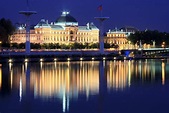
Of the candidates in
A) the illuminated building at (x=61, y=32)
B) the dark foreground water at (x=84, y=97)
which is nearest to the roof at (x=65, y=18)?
the illuminated building at (x=61, y=32)

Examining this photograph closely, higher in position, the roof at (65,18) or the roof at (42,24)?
the roof at (65,18)

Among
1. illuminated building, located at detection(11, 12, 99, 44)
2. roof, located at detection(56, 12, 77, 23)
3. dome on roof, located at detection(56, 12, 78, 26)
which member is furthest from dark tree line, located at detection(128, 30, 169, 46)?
roof, located at detection(56, 12, 77, 23)

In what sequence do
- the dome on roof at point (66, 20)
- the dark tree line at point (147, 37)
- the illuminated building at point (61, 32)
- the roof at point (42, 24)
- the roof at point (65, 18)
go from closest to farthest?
the dark tree line at point (147, 37)
the illuminated building at point (61, 32)
the roof at point (42, 24)
the dome on roof at point (66, 20)
the roof at point (65, 18)

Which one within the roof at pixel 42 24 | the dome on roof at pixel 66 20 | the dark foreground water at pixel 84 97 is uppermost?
the dome on roof at pixel 66 20

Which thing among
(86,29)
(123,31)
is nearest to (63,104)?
(86,29)

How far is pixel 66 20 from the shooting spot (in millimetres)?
158000

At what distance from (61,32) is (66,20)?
8229 millimetres

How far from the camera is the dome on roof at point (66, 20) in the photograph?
158 m

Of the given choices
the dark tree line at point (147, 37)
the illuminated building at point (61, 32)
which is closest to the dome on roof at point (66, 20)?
the illuminated building at point (61, 32)

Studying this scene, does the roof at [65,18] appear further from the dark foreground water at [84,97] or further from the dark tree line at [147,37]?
the dark foreground water at [84,97]

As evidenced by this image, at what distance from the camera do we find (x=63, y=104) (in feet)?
76.3

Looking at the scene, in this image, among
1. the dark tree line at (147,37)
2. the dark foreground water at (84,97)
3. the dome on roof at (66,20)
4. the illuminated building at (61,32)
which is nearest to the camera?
the dark foreground water at (84,97)

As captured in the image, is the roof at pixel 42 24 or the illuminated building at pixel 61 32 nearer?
the illuminated building at pixel 61 32

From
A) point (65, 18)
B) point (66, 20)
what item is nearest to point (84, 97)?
point (66, 20)
